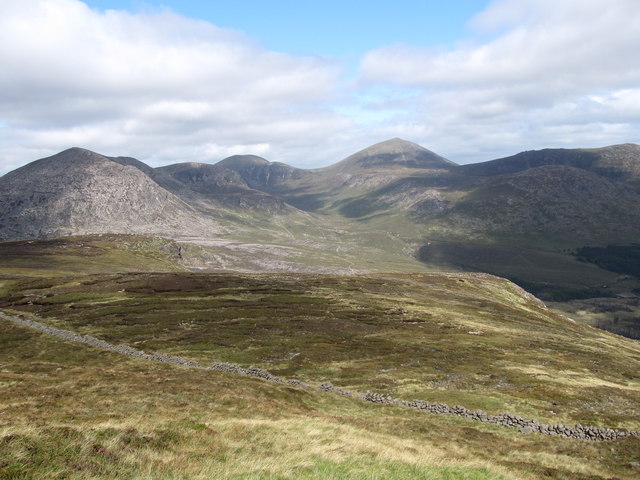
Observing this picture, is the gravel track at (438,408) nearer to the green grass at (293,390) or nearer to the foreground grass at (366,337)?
the green grass at (293,390)

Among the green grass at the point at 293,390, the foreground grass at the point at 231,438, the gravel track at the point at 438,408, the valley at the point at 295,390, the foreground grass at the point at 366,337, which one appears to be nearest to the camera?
the foreground grass at the point at 231,438

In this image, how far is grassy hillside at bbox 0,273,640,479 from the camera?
2208cm

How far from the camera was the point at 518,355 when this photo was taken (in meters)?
81.8

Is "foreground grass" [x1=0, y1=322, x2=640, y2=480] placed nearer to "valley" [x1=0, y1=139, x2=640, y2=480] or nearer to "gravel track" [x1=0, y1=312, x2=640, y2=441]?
"valley" [x1=0, y1=139, x2=640, y2=480]

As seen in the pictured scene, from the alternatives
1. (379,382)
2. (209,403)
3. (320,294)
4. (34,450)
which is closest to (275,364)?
(379,382)

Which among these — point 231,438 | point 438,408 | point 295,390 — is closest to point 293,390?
point 295,390

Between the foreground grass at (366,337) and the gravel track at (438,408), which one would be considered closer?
the gravel track at (438,408)

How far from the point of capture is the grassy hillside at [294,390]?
22078mm

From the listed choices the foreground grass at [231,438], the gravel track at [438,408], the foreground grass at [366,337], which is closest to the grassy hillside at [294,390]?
the foreground grass at [231,438]

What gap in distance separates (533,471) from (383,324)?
78.2m

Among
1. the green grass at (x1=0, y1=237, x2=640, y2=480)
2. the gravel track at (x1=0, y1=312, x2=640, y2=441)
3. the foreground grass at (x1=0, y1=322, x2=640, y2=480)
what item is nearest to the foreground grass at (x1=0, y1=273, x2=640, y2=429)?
the green grass at (x1=0, y1=237, x2=640, y2=480)

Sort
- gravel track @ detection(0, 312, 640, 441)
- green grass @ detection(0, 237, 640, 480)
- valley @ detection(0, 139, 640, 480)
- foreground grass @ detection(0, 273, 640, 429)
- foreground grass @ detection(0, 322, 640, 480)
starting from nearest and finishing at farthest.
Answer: foreground grass @ detection(0, 322, 640, 480)
green grass @ detection(0, 237, 640, 480)
valley @ detection(0, 139, 640, 480)
gravel track @ detection(0, 312, 640, 441)
foreground grass @ detection(0, 273, 640, 429)

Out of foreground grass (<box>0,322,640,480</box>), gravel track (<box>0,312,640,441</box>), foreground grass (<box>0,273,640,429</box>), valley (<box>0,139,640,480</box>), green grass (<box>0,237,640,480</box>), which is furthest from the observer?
foreground grass (<box>0,273,640,429</box>)

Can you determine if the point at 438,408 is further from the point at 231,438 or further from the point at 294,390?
the point at 231,438
